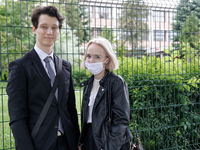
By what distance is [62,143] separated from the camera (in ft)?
7.59

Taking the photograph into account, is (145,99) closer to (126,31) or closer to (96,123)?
(126,31)

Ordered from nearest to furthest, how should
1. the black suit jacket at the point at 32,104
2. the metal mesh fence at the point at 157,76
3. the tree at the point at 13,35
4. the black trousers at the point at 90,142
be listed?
the black suit jacket at the point at 32,104, the black trousers at the point at 90,142, the tree at the point at 13,35, the metal mesh fence at the point at 157,76

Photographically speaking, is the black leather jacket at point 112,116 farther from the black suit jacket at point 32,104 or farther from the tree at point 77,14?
the tree at point 77,14

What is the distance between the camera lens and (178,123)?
184 inches

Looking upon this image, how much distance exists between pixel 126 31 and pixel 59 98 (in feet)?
8.04

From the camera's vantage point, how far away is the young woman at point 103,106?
2266 millimetres

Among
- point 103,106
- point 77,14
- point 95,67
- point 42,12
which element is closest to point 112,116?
point 103,106

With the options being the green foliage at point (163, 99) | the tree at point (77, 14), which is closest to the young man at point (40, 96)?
the tree at point (77, 14)

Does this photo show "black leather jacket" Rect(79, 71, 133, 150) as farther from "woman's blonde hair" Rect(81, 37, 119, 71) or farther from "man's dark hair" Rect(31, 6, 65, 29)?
"man's dark hair" Rect(31, 6, 65, 29)

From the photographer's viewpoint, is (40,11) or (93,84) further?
(93,84)

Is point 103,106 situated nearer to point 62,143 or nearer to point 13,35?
point 62,143

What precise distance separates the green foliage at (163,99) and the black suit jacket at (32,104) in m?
2.09

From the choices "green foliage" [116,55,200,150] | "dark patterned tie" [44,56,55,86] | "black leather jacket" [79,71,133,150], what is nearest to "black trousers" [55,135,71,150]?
"black leather jacket" [79,71,133,150]

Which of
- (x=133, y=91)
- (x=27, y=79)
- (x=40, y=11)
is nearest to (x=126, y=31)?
(x=133, y=91)
